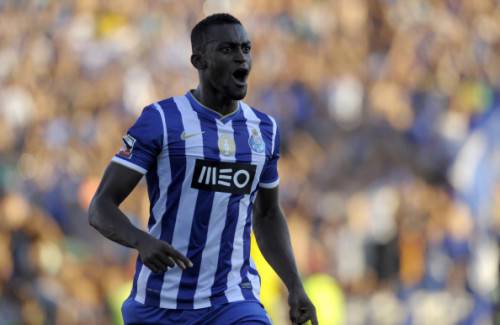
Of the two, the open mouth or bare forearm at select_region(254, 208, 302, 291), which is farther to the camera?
bare forearm at select_region(254, 208, 302, 291)

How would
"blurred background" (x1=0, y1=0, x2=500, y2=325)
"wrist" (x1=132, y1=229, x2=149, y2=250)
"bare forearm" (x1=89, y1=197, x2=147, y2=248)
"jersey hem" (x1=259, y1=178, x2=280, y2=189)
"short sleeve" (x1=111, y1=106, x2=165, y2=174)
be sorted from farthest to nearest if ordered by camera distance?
"blurred background" (x1=0, y1=0, x2=500, y2=325) < "jersey hem" (x1=259, y1=178, x2=280, y2=189) < "short sleeve" (x1=111, y1=106, x2=165, y2=174) < "bare forearm" (x1=89, y1=197, x2=147, y2=248) < "wrist" (x1=132, y1=229, x2=149, y2=250)

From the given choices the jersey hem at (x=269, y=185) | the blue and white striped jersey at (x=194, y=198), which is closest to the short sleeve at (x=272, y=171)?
the jersey hem at (x=269, y=185)

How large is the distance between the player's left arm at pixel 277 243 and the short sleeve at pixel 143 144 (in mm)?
585

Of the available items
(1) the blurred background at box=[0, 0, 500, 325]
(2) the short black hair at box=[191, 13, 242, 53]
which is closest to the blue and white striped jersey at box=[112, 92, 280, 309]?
(2) the short black hair at box=[191, 13, 242, 53]

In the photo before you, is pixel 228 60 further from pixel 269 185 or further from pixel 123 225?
pixel 123 225

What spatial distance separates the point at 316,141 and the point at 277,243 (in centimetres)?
622

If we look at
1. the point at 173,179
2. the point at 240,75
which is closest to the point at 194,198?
the point at 173,179

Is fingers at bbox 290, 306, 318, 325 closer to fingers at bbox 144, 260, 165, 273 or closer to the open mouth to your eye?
fingers at bbox 144, 260, 165, 273

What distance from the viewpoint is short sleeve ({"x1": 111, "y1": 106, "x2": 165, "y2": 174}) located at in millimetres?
4258

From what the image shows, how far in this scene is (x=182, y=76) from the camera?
11445 millimetres

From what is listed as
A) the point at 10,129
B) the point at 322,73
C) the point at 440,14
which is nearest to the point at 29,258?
the point at 10,129

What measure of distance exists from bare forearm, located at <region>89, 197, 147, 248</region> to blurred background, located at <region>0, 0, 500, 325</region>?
5.20 m

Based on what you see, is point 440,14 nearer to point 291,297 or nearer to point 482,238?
point 482,238

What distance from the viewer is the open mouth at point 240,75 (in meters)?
4.41
